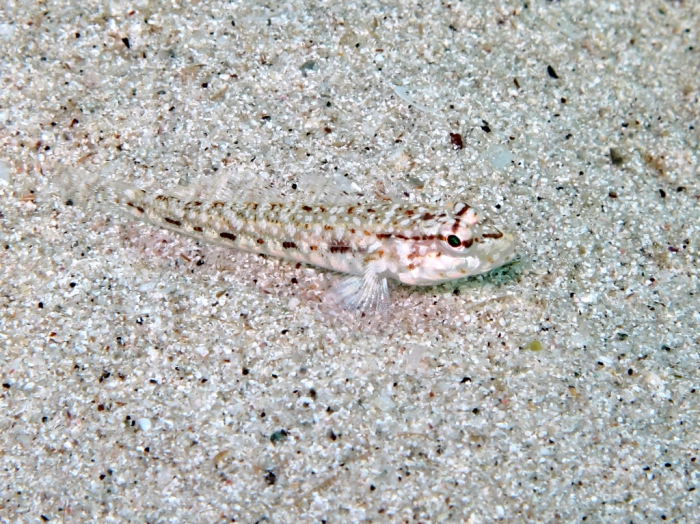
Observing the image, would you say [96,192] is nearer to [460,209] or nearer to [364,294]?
[364,294]

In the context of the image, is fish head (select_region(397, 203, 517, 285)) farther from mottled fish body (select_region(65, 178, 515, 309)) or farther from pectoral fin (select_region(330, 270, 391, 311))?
pectoral fin (select_region(330, 270, 391, 311))

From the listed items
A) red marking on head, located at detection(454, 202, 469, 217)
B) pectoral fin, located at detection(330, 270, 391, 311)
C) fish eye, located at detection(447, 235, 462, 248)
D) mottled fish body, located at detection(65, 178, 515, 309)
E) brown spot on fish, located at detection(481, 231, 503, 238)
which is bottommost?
pectoral fin, located at detection(330, 270, 391, 311)

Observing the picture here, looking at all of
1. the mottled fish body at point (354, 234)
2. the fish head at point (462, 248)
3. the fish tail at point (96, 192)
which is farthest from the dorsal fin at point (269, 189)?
the fish head at point (462, 248)

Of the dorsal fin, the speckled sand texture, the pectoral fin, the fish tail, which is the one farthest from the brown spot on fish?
the fish tail

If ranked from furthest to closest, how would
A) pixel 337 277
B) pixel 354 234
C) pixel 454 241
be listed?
pixel 337 277
pixel 354 234
pixel 454 241

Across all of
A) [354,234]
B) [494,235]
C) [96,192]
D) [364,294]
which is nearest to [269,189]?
[354,234]

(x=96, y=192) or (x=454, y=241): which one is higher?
(x=454, y=241)
